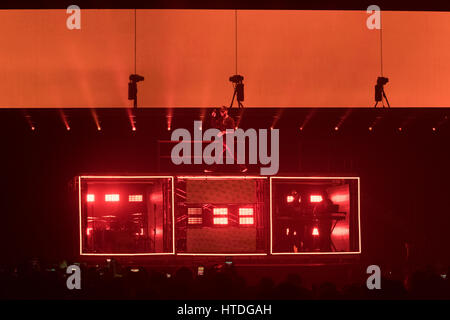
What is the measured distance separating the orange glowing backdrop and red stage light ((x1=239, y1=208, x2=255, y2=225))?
1.92 metres

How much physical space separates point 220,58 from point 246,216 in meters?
2.89

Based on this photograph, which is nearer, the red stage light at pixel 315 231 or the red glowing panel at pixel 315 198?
the red stage light at pixel 315 231

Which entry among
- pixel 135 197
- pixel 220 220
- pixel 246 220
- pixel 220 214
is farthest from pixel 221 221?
pixel 135 197

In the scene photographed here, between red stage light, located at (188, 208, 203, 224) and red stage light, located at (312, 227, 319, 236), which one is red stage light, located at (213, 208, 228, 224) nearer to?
red stage light, located at (188, 208, 203, 224)

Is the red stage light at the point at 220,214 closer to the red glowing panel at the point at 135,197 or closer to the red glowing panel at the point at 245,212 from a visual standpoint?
the red glowing panel at the point at 245,212

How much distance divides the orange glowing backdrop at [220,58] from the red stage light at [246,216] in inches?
75.5

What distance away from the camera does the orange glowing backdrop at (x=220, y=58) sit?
927 centimetres

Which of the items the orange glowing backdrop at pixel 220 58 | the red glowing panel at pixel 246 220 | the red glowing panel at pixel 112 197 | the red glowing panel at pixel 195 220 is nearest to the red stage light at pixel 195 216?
the red glowing panel at pixel 195 220

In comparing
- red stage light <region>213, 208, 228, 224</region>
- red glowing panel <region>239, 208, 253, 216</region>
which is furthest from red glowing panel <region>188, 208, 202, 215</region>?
red glowing panel <region>239, 208, 253, 216</region>

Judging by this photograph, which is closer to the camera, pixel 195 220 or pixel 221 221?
pixel 195 220

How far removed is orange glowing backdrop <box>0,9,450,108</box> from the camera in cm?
927

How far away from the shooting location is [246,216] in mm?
9414

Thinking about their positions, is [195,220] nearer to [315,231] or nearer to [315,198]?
[315,231]

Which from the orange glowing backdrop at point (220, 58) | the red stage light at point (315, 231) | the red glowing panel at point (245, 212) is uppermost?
the orange glowing backdrop at point (220, 58)
